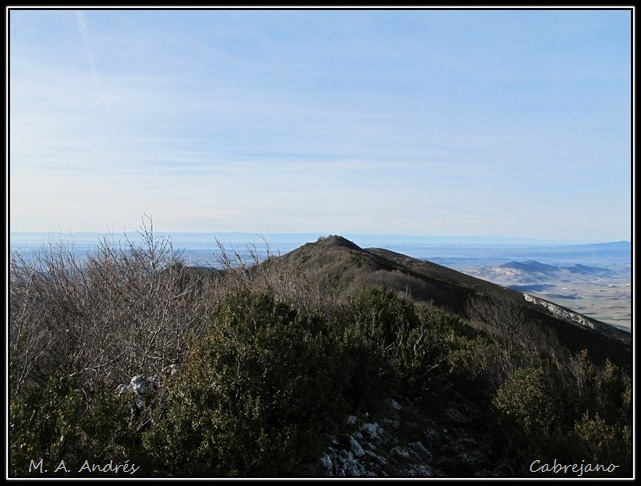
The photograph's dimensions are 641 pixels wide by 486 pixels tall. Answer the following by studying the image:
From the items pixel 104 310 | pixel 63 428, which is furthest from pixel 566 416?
pixel 104 310

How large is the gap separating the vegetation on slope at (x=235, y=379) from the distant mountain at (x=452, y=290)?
725 inches

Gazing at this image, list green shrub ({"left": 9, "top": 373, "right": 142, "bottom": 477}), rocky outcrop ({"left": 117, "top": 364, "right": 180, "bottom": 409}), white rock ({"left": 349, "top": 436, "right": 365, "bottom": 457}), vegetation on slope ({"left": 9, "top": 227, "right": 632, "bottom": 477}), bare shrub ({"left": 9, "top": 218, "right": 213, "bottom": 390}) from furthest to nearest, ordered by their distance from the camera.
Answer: bare shrub ({"left": 9, "top": 218, "right": 213, "bottom": 390}), rocky outcrop ({"left": 117, "top": 364, "right": 180, "bottom": 409}), white rock ({"left": 349, "top": 436, "right": 365, "bottom": 457}), vegetation on slope ({"left": 9, "top": 227, "right": 632, "bottom": 477}), green shrub ({"left": 9, "top": 373, "right": 142, "bottom": 477})

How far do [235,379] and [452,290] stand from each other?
1560 inches

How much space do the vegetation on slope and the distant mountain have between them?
1843 cm

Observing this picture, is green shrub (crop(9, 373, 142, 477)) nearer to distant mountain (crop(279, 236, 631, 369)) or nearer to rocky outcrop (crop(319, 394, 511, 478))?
rocky outcrop (crop(319, 394, 511, 478))

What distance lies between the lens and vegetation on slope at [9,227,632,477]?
6.02 meters

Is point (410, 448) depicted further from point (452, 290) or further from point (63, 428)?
point (452, 290)

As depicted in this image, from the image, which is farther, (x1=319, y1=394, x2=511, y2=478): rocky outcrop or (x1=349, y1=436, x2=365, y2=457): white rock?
(x1=349, y1=436, x2=365, y2=457): white rock

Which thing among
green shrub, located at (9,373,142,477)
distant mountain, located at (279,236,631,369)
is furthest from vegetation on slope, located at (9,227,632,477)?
distant mountain, located at (279,236,631,369)

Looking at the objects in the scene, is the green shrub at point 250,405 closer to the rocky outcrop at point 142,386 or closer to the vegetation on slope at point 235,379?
the vegetation on slope at point 235,379

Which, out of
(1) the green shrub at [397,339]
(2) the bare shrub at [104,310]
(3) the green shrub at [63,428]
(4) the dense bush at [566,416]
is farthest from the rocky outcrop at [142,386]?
(4) the dense bush at [566,416]

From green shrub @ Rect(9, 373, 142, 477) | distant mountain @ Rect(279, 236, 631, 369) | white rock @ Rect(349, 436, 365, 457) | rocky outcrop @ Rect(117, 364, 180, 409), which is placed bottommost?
distant mountain @ Rect(279, 236, 631, 369)

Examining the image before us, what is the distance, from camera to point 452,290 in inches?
1742

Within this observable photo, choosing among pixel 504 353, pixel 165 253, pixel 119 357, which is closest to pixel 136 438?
pixel 119 357
